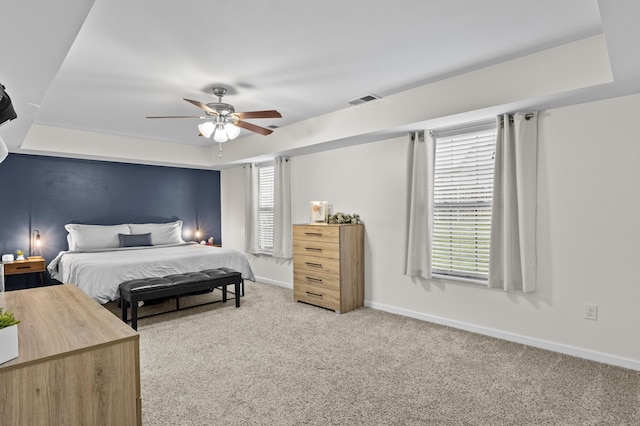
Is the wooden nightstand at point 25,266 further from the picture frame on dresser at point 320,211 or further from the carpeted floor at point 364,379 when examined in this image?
the picture frame on dresser at point 320,211

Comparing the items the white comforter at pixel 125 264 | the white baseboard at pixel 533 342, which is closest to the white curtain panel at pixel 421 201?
the white baseboard at pixel 533 342

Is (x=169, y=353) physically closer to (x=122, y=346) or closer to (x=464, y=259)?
(x=122, y=346)

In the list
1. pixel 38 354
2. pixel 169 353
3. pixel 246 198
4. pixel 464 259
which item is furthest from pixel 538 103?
pixel 246 198

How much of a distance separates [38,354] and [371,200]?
3.64 m

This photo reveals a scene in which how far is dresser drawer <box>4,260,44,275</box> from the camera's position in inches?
180

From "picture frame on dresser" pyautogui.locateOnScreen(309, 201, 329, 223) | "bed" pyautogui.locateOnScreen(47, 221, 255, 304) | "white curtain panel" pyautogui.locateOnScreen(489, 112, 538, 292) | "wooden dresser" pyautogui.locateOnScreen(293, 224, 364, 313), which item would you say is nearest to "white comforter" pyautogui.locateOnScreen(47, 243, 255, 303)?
"bed" pyautogui.locateOnScreen(47, 221, 255, 304)

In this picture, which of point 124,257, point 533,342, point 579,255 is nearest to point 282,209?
point 124,257

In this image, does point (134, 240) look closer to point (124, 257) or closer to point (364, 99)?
point (124, 257)

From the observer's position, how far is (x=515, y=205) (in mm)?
3139

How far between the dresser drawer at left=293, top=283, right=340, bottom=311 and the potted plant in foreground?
10.7 ft

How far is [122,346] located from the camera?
52.5 inches

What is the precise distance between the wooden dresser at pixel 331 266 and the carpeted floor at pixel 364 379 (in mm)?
525

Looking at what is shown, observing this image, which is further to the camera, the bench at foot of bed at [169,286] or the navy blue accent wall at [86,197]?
the navy blue accent wall at [86,197]

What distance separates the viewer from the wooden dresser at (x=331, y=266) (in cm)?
415
